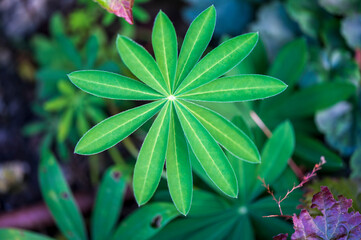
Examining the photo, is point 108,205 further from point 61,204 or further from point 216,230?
point 216,230

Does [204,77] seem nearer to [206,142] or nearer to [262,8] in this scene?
[206,142]

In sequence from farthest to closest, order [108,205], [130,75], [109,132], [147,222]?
[130,75] → [108,205] → [147,222] → [109,132]

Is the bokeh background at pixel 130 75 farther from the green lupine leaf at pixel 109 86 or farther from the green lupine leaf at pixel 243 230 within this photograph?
the green lupine leaf at pixel 109 86

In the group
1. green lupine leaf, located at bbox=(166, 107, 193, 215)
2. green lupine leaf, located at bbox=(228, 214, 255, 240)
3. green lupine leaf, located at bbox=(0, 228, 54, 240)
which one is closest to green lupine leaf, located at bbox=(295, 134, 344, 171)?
green lupine leaf, located at bbox=(228, 214, 255, 240)

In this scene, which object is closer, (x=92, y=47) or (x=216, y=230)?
(x=216, y=230)

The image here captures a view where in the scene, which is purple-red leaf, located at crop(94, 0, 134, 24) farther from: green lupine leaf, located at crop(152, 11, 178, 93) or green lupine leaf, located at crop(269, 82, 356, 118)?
green lupine leaf, located at crop(269, 82, 356, 118)

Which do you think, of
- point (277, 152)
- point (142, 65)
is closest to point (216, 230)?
point (277, 152)
